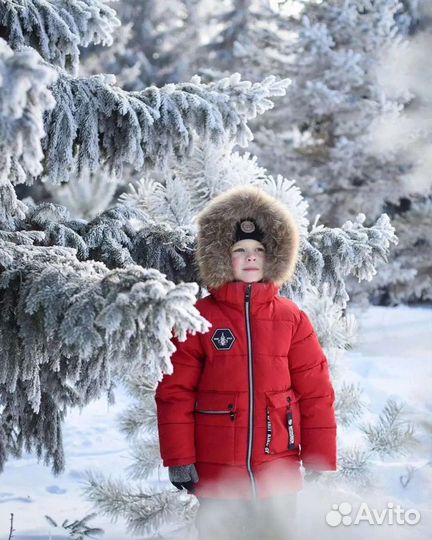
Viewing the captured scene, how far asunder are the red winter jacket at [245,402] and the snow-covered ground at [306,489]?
2.41 ft

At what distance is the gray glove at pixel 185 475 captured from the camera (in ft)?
10.1

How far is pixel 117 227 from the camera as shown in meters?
3.39

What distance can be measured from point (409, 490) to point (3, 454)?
3202 millimetres

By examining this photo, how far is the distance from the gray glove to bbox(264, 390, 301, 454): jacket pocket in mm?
337

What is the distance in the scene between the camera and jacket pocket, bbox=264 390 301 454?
3.09m

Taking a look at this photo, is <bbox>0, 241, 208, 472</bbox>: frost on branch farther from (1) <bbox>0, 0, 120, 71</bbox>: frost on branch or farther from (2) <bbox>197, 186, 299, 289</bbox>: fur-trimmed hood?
(1) <bbox>0, 0, 120, 71</bbox>: frost on branch

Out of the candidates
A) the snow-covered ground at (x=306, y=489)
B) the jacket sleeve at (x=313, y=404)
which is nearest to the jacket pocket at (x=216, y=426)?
the jacket sleeve at (x=313, y=404)

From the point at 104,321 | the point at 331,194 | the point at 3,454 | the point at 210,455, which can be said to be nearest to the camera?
the point at 104,321

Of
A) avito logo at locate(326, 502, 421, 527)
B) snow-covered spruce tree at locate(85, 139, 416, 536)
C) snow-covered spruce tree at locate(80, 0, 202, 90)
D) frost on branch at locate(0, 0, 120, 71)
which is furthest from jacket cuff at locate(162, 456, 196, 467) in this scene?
snow-covered spruce tree at locate(80, 0, 202, 90)

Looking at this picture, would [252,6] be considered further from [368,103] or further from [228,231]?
[228,231]

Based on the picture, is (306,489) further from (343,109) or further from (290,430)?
(343,109)

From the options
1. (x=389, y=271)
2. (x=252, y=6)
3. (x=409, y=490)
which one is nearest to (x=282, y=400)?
(x=409, y=490)

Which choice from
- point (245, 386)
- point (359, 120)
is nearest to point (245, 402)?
point (245, 386)

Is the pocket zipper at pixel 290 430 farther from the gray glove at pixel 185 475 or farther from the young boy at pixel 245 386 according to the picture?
the gray glove at pixel 185 475
